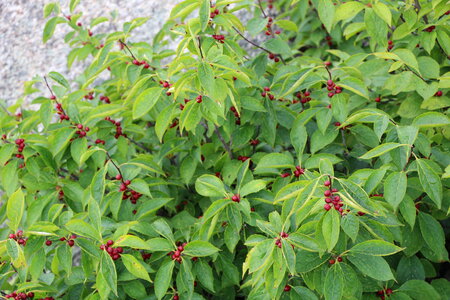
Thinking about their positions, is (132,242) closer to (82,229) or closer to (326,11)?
(82,229)

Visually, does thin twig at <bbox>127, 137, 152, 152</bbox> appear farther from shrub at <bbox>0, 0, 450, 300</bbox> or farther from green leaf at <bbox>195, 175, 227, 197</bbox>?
green leaf at <bbox>195, 175, 227, 197</bbox>

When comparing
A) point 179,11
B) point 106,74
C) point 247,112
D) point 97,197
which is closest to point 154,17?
point 106,74

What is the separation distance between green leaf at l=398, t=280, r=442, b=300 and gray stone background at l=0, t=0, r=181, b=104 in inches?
88.6

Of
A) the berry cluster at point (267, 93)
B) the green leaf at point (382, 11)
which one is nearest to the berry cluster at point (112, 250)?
the berry cluster at point (267, 93)

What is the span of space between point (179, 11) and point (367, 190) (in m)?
1.06

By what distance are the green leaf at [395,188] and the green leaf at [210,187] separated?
1.68ft

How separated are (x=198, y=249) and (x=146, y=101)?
1.80ft

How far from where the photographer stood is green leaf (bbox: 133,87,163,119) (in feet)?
5.69

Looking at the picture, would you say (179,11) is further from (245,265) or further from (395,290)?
(395,290)

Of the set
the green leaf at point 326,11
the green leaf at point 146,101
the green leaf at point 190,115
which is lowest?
the green leaf at point 190,115

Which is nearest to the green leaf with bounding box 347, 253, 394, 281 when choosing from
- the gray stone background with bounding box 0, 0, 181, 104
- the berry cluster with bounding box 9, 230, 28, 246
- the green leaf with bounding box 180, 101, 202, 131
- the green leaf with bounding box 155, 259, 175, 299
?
the green leaf with bounding box 155, 259, 175, 299

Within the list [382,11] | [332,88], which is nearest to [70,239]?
[332,88]

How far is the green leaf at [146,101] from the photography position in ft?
5.69

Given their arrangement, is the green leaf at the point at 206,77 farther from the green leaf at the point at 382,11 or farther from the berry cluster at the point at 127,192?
the green leaf at the point at 382,11
